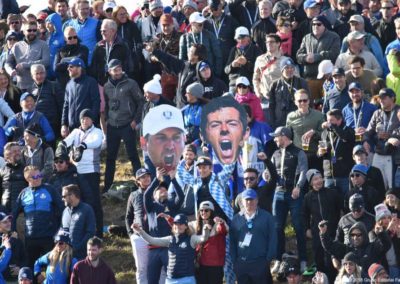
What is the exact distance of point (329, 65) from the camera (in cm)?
Answer: 2556

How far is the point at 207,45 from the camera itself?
26.7 m

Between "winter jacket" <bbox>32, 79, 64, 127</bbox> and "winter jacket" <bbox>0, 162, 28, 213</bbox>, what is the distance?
7.21ft

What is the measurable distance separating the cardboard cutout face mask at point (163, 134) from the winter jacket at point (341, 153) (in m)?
2.36

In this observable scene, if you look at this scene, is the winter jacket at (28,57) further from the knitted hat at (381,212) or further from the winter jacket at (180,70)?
the knitted hat at (381,212)

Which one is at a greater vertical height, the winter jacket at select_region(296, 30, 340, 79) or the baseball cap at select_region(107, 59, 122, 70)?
the winter jacket at select_region(296, 30, 340, 79)

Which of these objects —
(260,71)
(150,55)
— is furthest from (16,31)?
(260,71)

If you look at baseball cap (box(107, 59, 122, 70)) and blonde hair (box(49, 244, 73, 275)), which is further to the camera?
baseball cap (box(107, 59, 122, 70))

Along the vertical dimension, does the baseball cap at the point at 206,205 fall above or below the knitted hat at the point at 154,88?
below

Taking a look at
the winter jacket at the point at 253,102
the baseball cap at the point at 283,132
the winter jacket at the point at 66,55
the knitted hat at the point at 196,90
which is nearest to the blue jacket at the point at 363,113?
the baseball cap at the point at 283,132

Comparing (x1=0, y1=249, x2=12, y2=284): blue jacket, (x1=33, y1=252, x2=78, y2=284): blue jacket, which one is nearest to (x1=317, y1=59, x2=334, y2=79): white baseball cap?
(x1=33, y1=252, x2=78, y2=284): blue jacket

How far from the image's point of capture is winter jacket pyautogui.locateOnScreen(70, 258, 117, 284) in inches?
854

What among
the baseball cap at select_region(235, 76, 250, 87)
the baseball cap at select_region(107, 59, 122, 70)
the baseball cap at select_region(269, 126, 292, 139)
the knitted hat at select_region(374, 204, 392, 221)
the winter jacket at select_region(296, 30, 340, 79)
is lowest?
the knitted hat at select_region(374, 204, 392, 221)

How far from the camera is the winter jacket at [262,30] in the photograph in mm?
27391

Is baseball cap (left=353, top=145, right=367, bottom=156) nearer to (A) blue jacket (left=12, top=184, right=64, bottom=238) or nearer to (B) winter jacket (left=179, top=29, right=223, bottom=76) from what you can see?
(A) blue jacket (left=12, top=184, right=64, bottom=238)
